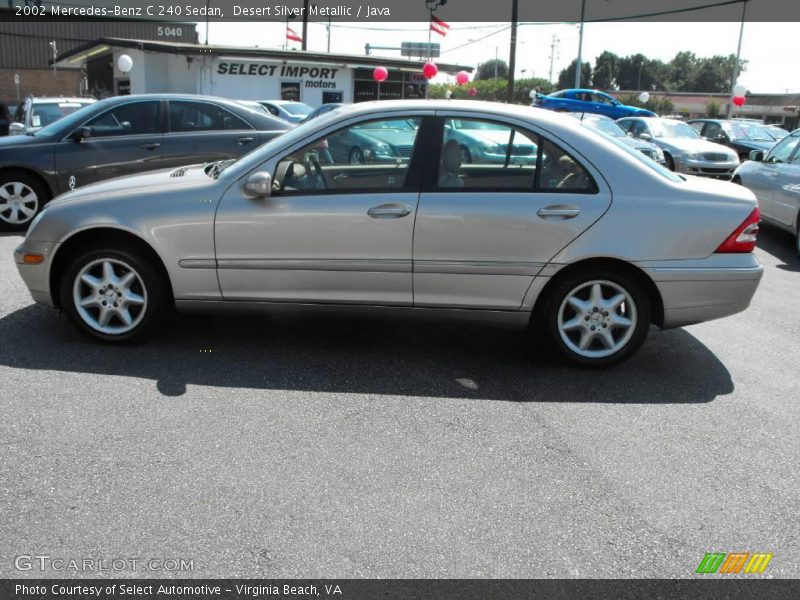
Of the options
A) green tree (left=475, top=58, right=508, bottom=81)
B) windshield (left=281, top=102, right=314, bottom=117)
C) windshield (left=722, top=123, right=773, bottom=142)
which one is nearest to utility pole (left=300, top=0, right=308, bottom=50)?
windshield (left=281, top=102, right=314, bottom=117)

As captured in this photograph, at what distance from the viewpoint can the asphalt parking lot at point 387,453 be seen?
115 inches

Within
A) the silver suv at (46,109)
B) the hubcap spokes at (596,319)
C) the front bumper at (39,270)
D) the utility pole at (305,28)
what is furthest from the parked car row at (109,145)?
the utility pole at (305,28)

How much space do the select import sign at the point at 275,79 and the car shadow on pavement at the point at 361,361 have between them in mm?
29005

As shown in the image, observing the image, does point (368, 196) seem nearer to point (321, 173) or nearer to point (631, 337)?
point (321, 173)

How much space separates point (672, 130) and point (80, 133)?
47.9 feet

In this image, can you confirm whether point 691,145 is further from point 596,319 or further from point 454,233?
point 454,233

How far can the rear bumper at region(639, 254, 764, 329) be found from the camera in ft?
15.4

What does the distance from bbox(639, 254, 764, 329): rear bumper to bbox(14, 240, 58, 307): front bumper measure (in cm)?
376

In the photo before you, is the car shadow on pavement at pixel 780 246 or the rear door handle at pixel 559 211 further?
the car shadow on pavement at pixel 780 246

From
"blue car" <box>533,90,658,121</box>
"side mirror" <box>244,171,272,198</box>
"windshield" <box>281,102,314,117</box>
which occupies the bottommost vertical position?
"side mirror" <box>244,171,272,198</box>

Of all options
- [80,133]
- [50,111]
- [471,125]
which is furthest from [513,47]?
[471,125]

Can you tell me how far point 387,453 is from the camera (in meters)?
3.68

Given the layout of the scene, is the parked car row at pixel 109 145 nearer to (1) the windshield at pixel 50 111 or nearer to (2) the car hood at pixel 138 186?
(2) the car hood at pixel 138 186
